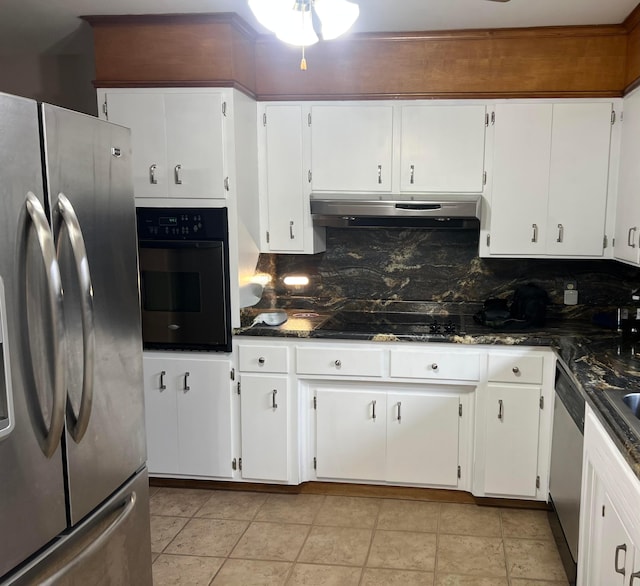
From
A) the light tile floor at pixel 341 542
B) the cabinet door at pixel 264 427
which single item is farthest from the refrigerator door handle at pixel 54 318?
the cabinet door at pixel 264 427

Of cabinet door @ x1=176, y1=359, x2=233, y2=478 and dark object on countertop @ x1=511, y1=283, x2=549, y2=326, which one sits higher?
dark object on countertop @ x1=511, y1=283, x2=549, y2=326

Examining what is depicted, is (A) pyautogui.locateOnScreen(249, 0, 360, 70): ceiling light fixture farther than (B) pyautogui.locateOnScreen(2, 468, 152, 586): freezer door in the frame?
Yes

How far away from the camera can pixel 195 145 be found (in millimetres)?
3131

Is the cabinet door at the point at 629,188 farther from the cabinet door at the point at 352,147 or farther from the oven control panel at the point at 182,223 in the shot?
the oven control panel at the point at 182,223

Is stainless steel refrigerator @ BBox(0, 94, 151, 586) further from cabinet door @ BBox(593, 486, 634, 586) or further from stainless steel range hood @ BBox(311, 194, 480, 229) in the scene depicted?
stainless steel range hood @ BBox(311, 194, 480, 229)

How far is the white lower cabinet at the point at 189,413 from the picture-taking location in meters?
3.31

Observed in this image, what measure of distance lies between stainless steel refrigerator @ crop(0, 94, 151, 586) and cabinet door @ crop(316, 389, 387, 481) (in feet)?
4.79

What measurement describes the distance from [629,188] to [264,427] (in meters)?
2.19

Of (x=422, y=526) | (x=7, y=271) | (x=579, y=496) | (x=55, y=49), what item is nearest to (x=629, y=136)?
(x=579, y=496)

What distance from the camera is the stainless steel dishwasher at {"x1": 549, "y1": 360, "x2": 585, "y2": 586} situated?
2.46 meters

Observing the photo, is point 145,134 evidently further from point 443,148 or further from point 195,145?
point 443,148

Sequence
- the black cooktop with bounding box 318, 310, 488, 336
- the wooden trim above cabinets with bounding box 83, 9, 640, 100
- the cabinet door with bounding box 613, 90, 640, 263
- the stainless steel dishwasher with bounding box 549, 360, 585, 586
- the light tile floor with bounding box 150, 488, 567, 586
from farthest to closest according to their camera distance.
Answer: the black cooktop with bounding box 318, 310, 488, 336, the wooden trim above cabinets with bounding box 83, 9, 640, 100, the cabinet door with bounding box 613, 90, 640, 263, the light tile floor with bounding box 150, 488, 567, 586, the stainless steel dishwasher with bounding box 549, 360, 585, 586

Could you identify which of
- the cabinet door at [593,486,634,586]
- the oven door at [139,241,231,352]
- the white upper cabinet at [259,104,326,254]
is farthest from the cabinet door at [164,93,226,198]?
the cabinet door at [593,486,634,586]

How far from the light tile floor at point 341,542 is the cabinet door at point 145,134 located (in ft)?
5.48
